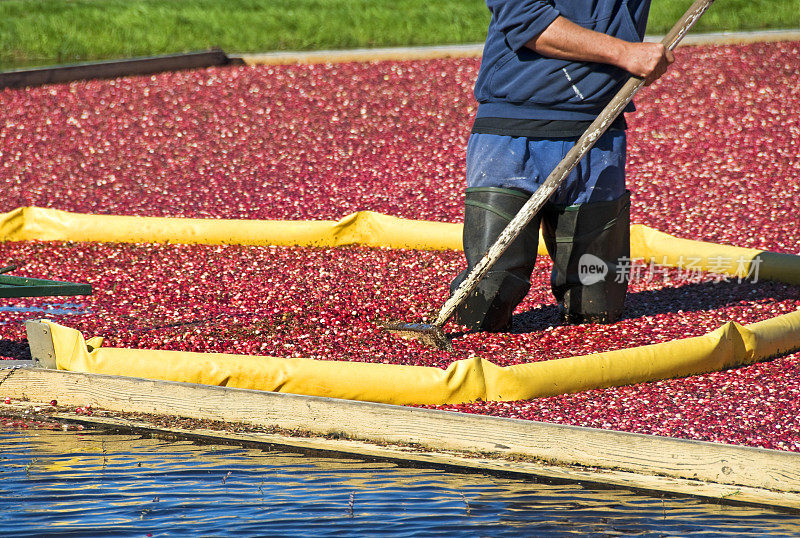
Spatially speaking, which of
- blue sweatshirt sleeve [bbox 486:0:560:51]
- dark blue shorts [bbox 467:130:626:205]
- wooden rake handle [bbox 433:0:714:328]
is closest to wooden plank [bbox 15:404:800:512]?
wooden rake handle [bbox 433:0:714:328]

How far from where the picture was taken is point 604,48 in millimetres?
5094

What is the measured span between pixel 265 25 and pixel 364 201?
6242mm

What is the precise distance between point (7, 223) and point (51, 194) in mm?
1166

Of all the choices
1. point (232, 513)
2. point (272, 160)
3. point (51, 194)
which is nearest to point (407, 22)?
point (272, 160)

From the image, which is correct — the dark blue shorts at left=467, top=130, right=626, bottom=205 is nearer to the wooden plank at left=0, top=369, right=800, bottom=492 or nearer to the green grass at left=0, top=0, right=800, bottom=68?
the wooden plank at left=0, top=369, right=800, bottom=492

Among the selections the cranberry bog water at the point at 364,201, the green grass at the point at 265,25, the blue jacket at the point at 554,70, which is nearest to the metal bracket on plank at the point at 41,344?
the cranberry bog water at the point at 364,201

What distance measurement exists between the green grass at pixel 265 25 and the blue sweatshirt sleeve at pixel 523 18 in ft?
26.5

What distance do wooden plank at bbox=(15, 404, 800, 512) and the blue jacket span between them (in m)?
1.83

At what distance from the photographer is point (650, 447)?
4.15 meters

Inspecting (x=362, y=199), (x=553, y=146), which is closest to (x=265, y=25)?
(x=362, y=199)

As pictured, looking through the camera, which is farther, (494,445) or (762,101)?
(762,101)

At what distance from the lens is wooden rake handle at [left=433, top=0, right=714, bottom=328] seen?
511 centimetres

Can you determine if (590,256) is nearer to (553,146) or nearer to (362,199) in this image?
(553,146)

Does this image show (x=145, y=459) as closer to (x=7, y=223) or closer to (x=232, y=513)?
(x=232, y=513)
